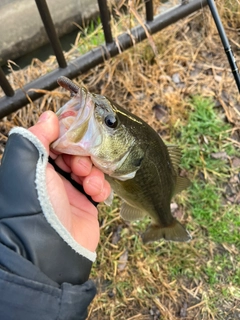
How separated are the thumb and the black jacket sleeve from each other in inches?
1.9

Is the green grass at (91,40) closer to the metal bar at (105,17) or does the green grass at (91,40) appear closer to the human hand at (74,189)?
the metal bar at (105,17)

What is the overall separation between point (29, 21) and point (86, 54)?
1.17 m

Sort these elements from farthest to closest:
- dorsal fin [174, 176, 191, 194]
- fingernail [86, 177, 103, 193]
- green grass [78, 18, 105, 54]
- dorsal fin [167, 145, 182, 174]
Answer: green grass [78, 18, 105, 54]
dorsal fin [174, 176, 191, 194]
dorsal fin [167, 145, 182, 174]
fingernail [86, 177, 103, 193]

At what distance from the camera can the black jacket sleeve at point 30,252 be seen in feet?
4.64

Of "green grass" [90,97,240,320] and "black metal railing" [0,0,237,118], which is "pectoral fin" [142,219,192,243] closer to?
"green grass" [90,97,240,320]

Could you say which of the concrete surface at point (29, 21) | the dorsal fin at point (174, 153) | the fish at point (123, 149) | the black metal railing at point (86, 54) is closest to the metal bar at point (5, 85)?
the black metal railing at point (86, 54)

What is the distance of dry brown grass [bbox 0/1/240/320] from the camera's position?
106 inches

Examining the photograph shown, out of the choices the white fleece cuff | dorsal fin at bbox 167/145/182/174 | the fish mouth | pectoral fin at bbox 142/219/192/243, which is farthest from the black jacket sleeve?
pectoral fin at bbox 142/219/192/243

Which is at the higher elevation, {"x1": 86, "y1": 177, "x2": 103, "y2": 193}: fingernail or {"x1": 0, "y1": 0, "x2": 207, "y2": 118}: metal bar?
{"x1": 86, "y1": 177, "x2": 103, "y2": 193}: fingernail

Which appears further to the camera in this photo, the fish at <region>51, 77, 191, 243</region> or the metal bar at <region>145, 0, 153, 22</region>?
the metal bar at <region>145, 0, 153, 22</region>

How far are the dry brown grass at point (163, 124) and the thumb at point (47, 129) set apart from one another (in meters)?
1.10

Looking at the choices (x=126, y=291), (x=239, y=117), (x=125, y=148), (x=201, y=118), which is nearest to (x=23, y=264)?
(x=125, y=148)

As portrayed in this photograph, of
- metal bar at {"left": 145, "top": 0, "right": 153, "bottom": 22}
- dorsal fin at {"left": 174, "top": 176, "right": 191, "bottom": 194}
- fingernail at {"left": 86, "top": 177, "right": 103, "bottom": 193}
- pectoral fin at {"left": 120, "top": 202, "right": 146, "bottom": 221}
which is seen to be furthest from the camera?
metal bar at {"left": 145, "top": 0, "right": 153, "bottom": 22}

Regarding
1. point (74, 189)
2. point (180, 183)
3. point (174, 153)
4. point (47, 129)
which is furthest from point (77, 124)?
point (180, 183)
